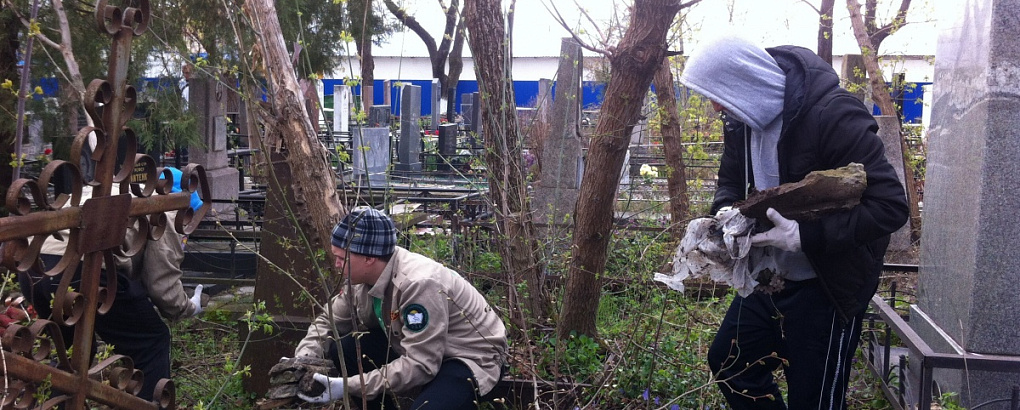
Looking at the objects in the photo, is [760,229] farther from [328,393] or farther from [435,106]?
[435,106]

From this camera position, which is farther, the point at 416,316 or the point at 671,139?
the point at 671,139

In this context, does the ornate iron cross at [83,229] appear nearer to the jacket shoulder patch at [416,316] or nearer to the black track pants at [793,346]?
the jacket shoulder patch at [416,316]

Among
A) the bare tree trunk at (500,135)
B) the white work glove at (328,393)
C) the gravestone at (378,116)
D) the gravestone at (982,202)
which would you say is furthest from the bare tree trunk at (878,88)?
the gravestone at (378,116)

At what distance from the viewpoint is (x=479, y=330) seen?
3.66 metres

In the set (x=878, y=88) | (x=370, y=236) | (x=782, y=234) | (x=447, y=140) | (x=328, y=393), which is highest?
(x=878, y=88)

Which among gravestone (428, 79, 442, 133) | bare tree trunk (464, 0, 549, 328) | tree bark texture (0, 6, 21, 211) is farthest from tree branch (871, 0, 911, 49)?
gravestone (428, 79, 442, 133)

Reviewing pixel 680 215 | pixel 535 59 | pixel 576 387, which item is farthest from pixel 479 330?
pixel 535 59

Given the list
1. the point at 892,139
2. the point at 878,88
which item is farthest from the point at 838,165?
the point at 878,88

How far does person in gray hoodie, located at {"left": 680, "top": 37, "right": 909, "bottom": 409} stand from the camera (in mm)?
2793

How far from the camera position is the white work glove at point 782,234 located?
112 inches

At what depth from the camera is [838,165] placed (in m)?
2.88

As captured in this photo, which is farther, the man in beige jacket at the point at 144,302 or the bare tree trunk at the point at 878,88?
the bare tree trunk at the point at 878,88

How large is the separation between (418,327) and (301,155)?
1.80 m

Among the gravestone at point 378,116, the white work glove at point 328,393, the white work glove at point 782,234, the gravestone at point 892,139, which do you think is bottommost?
the white work glove at point 328,393
